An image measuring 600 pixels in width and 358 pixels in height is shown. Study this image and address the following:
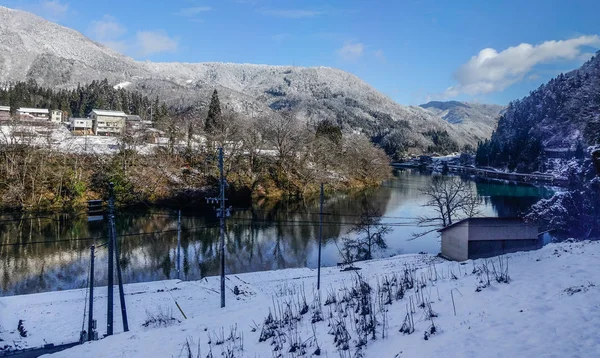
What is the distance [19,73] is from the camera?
155125 millimetres

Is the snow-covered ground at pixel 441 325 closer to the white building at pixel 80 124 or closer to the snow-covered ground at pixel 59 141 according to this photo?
the snow-covered ground at pixel 59 141

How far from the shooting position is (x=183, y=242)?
1094 inches

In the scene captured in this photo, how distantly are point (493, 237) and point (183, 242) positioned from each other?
2006 centimetres

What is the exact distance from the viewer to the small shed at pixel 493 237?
60.7 feet

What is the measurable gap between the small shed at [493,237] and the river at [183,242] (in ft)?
22.6

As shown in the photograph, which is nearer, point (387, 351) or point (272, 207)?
point (387, 351)

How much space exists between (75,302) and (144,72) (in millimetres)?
203965

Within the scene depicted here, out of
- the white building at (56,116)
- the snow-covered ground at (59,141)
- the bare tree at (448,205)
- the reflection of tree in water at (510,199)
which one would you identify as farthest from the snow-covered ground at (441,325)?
the white building at (56,116)

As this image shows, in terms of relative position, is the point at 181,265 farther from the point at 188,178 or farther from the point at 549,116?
the point at 549,116

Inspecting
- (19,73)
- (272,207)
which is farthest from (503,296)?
(19,73)

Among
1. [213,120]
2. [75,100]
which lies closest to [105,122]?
[213,120]

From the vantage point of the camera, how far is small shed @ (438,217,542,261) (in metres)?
18.5

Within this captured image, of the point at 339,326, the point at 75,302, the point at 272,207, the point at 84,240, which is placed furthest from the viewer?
the point at 272,207

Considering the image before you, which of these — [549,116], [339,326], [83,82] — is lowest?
[339,326]
